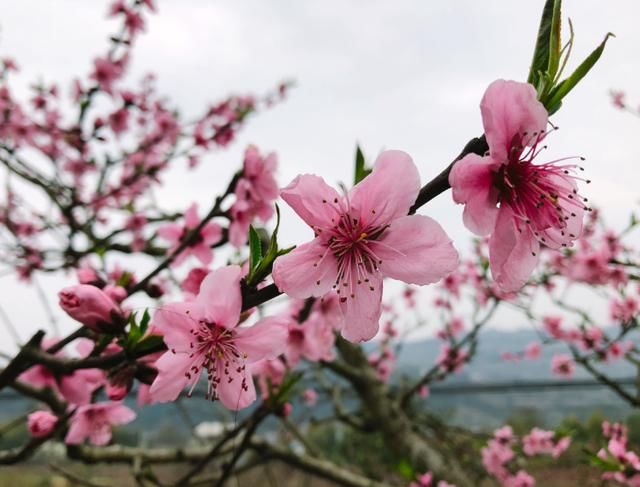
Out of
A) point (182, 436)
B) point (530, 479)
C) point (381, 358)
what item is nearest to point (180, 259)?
point (530, 479)

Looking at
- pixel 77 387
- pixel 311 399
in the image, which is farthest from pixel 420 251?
pixel 311 399

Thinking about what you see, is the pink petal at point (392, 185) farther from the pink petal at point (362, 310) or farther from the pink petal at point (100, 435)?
the pink petal at point (100, 435)

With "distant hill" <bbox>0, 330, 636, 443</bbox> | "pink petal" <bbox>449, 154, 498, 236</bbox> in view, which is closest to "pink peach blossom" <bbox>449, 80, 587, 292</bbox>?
"pink petal" <bbox>449, 154, 498, 236</bbox>

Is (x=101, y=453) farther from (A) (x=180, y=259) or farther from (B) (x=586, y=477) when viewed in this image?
(B) (x=586, y=477)

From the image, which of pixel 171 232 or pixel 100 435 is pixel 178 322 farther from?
pixel 171 232

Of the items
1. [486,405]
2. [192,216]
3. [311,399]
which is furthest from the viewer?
[486,405]

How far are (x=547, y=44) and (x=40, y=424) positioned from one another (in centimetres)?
154

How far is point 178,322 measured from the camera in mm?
887

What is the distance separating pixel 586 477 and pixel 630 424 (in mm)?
1250

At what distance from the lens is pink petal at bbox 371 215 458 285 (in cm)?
77

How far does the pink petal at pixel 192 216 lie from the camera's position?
74.8 inches

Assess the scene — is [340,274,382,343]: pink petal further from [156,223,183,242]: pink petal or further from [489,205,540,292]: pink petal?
[156,223,183,242]: pink petal

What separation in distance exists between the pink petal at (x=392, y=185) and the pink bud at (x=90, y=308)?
533 mm

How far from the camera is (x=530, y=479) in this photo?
3.47 meters
